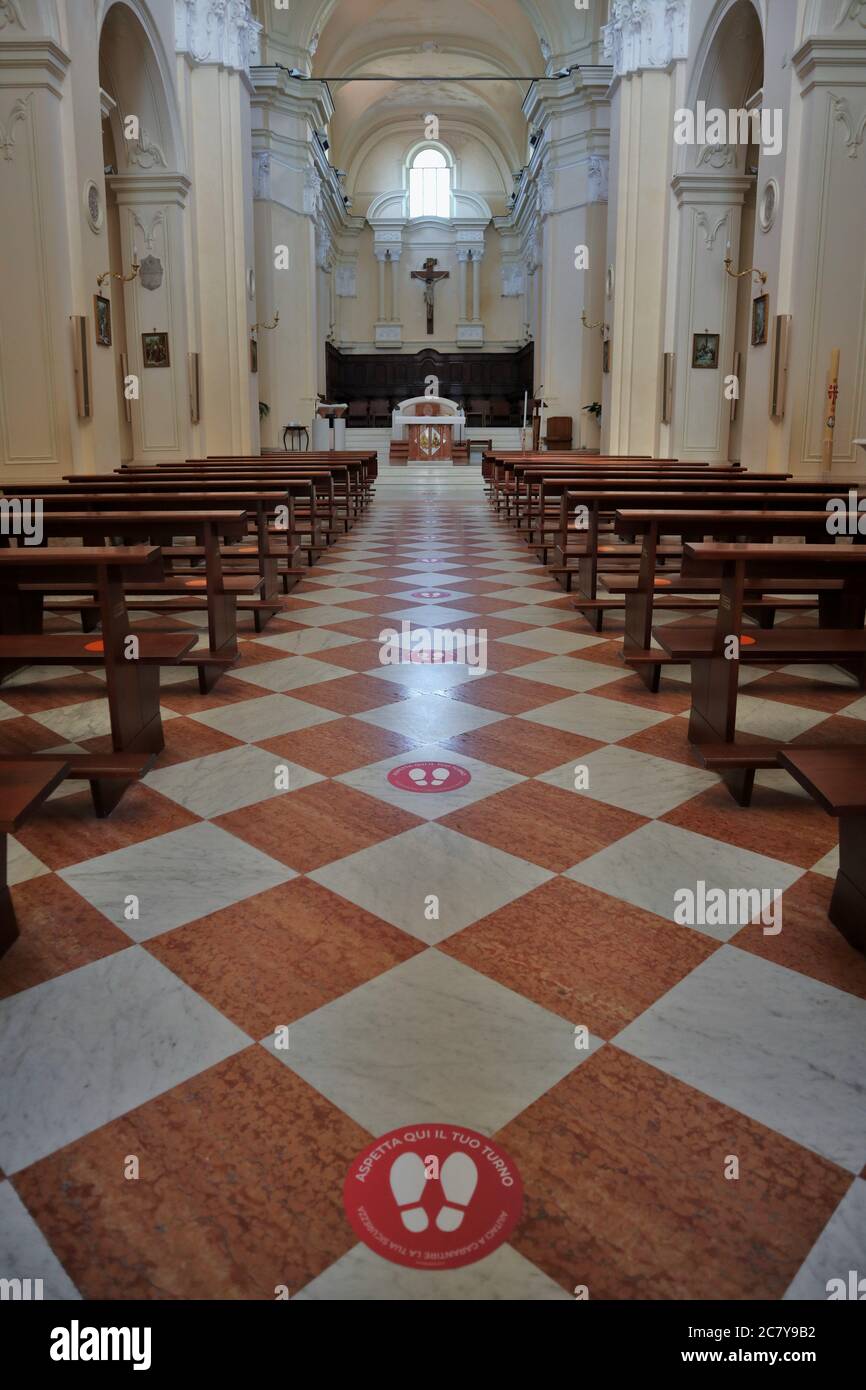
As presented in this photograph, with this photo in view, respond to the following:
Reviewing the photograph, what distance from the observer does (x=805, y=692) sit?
13.5ft

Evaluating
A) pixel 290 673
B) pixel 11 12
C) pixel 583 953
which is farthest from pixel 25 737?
pixel 11 12

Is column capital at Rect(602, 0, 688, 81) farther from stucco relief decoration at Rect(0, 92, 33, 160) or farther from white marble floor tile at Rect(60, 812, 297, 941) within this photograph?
white marble floor tile at Rect(60, 812, 297, 941)

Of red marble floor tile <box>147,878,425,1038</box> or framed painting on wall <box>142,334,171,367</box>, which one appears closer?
red marble floor tile <box>147,878,425,1038</box>

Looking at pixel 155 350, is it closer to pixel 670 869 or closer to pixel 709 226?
pixel 709 226

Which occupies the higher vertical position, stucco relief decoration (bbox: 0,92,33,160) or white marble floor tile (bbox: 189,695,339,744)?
stucco relief decoration (bbox: 0,92,33,160)

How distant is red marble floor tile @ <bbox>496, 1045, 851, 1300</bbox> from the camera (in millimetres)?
1341

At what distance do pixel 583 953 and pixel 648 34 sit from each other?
13321 millimetres

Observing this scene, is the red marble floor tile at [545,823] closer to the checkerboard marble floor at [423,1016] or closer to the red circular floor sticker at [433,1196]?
the checkerboard marble floor at [423,1016]

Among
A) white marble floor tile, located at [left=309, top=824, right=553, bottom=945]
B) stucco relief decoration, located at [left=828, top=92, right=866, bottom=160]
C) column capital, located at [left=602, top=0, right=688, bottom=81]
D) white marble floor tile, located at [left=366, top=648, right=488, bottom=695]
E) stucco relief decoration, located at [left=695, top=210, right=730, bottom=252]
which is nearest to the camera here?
white marble floor tile, located at [left=309, top=824, right=553, bottom=945]

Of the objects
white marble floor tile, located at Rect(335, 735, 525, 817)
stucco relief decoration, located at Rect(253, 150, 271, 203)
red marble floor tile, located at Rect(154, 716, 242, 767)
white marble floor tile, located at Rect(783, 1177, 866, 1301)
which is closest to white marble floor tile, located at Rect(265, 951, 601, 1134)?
white marble floor tile, located at Rect(783, 1177, 866, 1301)

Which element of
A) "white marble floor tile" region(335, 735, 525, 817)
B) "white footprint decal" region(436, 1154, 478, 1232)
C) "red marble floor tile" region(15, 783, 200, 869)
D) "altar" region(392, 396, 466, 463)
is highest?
"altar" region(392, 396, 466, 463)

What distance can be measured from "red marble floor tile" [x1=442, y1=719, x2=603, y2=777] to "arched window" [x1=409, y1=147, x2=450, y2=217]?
93.0 feet

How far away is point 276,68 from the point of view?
1698 cm

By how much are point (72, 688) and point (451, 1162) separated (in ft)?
10.6
